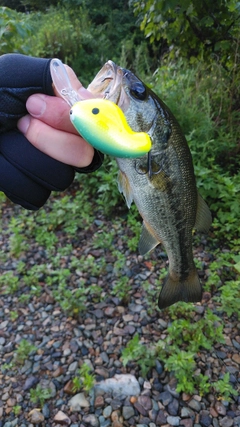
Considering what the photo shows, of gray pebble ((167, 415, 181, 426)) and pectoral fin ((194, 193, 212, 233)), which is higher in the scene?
pectoral fin ((194, 193, 212, 233))

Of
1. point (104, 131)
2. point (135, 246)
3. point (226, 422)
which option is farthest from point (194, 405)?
point (104, 131)

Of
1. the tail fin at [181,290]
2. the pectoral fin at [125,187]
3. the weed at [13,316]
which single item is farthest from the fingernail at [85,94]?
the weed at [13,316]

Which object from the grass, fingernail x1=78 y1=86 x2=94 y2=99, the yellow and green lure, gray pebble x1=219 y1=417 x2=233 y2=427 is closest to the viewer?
the yellow and green lure

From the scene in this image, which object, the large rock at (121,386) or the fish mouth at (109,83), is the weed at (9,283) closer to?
the large rock at (121,386)

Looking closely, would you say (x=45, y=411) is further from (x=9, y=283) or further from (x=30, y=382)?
(x=9, y=283)

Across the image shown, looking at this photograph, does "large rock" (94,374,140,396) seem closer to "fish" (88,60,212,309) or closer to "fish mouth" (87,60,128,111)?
"fish" (88,60,212,309)

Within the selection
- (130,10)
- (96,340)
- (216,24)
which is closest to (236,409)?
(96,340)

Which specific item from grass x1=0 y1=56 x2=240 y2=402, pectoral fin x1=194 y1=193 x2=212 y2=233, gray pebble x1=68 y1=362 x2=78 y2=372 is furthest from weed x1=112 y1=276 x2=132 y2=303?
pectoral fin x1=194 y1=193 x2=212 y2=233
